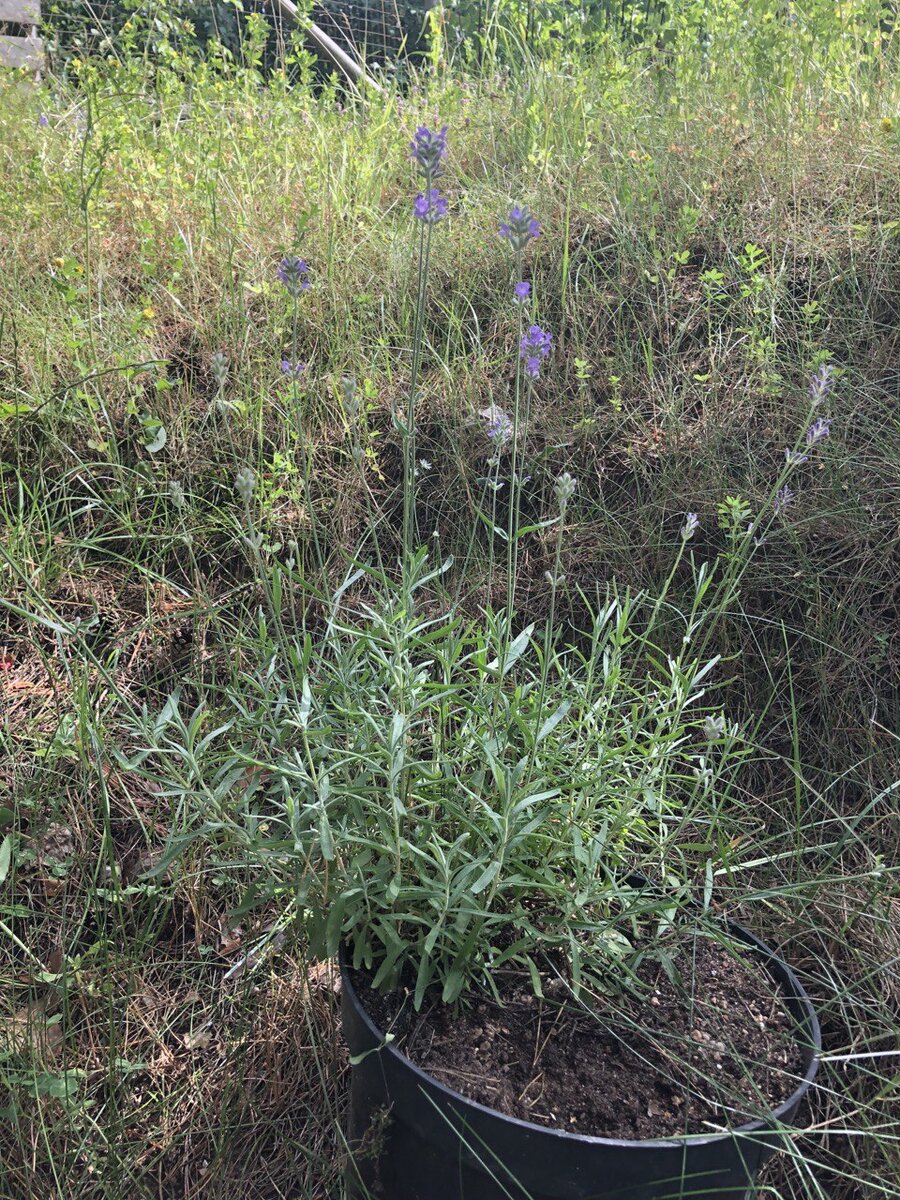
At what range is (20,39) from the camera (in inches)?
196

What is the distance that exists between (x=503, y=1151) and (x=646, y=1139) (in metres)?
0.19

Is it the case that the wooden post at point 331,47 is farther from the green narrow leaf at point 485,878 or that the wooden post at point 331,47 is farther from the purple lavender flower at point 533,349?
the green narrow leaf at point 485,878

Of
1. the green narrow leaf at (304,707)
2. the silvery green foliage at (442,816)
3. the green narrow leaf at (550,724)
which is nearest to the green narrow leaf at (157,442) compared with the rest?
the silvery green foliage at (442,816)

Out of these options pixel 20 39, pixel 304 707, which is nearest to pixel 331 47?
pixel 20 39

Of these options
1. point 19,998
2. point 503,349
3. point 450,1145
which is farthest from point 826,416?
point 19,998

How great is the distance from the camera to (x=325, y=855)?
1.37 meters

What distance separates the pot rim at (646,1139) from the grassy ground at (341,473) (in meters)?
0.06

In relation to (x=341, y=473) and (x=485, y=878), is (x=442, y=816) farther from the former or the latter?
(x=341, y=473)

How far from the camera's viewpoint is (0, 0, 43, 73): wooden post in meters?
4.53

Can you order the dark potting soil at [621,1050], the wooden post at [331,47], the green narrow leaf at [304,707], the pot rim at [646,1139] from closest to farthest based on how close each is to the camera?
the pot rim at [646,1139] < the dark potting soil at [621,1050] < the green narrow leaf at [304,707] < the wooden post at [331,47]

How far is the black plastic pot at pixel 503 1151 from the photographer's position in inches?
49.9

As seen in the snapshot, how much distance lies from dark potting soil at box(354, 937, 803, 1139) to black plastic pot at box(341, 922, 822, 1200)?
0.04 metres

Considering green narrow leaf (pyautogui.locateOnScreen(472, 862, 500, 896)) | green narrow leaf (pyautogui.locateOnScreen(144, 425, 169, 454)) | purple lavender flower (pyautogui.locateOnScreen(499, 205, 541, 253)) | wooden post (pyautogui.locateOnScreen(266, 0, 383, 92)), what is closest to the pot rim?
green narrow leaf (pyautogui.locateOnScreen(472, 862, 500, 896))

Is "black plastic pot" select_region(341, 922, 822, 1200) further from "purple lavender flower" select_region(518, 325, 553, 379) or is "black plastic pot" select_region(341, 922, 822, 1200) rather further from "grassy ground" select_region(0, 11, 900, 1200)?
"purple lavender flower" select_region(518, 325, 553, 379)
